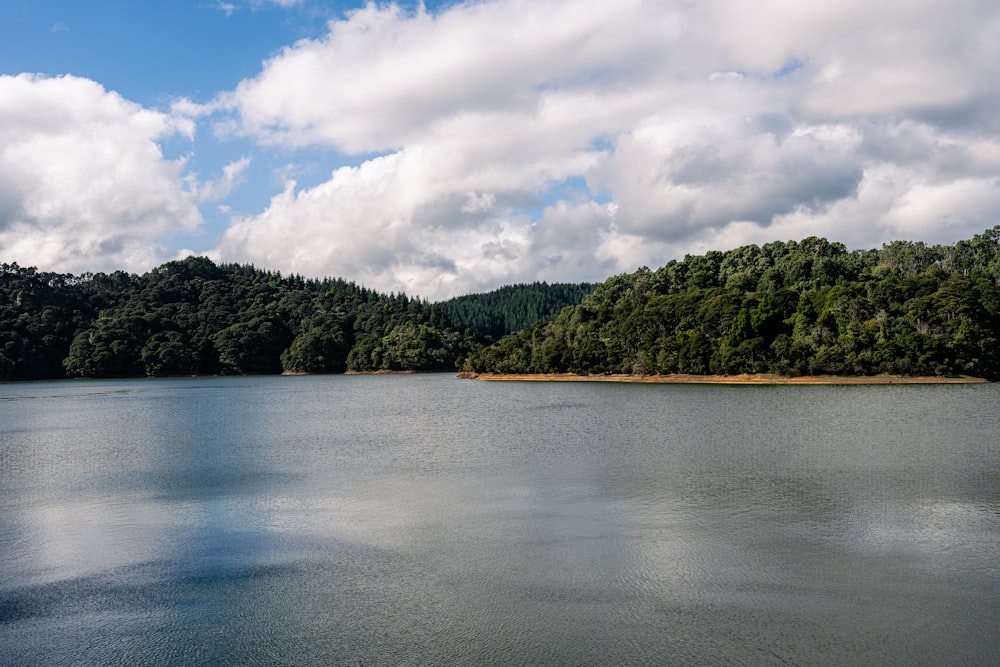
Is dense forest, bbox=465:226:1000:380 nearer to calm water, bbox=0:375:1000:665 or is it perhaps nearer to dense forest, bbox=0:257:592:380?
dense forest, bbox=0:257:592:380

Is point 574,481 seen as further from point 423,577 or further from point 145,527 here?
point 145,527

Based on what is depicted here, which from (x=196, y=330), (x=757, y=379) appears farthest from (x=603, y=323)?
(x=196, y=330)

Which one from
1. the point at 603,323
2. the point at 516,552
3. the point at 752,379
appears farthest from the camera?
the point at 603,323

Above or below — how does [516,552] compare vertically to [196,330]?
below

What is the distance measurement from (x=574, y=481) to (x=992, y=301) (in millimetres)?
80440

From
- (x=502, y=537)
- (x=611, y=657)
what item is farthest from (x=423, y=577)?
(x=611, y=657)

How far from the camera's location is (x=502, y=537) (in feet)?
56.2

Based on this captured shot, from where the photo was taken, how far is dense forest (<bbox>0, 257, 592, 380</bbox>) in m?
144

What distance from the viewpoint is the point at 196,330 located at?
527 feet

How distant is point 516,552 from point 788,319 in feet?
280

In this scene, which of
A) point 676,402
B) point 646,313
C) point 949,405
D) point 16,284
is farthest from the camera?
point 16,284

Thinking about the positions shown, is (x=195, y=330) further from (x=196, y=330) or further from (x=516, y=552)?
(x=516, y=552)

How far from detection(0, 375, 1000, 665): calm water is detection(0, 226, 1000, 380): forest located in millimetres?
54410

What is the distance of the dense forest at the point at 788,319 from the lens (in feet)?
265
